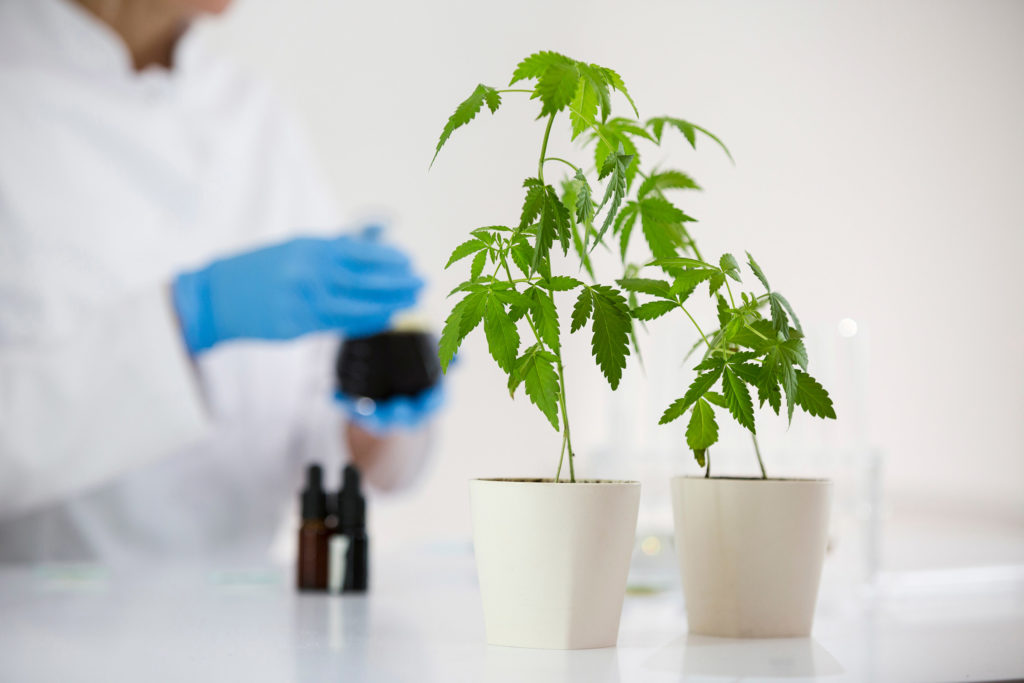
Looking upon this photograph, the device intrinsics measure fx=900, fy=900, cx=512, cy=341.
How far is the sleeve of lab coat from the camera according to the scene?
144 centimetres

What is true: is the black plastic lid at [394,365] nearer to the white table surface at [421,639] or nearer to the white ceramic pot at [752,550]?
the white table surface at [421,639]

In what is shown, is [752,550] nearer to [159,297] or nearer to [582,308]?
[582,308]

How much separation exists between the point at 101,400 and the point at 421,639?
1.00 meters

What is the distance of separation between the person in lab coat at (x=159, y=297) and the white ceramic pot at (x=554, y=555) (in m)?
0.95

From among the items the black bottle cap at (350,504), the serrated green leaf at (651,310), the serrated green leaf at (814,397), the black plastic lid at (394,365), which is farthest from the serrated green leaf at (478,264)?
the black plastic lid at (394,365)

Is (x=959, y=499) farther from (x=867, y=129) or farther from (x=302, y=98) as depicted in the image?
(x=302, y=98)

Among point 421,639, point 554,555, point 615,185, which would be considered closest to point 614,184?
point 615,185

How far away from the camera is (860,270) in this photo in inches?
58.1

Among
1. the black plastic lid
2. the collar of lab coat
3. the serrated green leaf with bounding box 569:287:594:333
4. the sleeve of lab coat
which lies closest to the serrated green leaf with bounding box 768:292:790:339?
the serrated green leaf with bounding box 569:287:594:333

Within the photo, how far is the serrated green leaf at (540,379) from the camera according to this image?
50cm

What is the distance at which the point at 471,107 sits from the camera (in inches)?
19.2

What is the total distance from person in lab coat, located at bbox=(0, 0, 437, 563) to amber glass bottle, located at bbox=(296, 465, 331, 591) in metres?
0.56

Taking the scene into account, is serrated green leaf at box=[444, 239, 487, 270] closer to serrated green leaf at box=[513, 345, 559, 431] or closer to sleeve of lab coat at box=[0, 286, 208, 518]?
serrated green leaf at box=[513, 345, 559, 431]

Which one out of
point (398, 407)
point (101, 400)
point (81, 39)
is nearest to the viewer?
point (101, 400)
